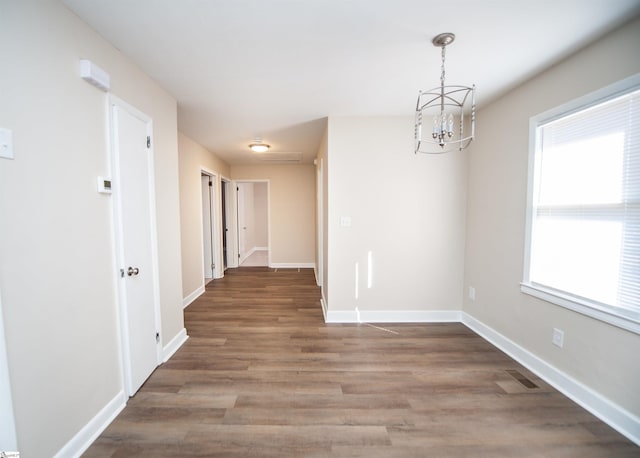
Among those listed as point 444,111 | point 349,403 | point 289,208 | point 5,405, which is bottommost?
point 349,403

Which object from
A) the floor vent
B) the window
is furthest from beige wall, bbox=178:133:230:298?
the window

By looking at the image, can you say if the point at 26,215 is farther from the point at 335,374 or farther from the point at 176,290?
the point at 335,374

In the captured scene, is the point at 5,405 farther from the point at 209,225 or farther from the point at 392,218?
the point at 209,225

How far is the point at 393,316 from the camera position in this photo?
3.26 m

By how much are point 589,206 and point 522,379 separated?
Result: 58.2 inches

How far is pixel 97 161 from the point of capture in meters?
1.64

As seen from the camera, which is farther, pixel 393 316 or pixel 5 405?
pixel 393 316

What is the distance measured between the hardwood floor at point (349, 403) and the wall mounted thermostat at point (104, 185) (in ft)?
5.08

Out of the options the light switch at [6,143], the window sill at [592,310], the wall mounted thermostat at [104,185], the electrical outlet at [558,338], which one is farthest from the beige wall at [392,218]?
the light switch at [6,143]

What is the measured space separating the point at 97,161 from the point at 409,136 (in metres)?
3.01

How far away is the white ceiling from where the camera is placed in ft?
4.75

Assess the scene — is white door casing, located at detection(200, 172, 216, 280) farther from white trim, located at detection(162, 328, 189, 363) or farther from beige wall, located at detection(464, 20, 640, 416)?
beige wall, located at detection(464, 20, 640, 416)

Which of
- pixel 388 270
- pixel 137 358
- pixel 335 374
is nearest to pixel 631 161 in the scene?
pixel 388 270

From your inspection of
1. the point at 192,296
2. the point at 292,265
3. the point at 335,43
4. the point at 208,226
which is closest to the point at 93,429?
the point at 192,296
